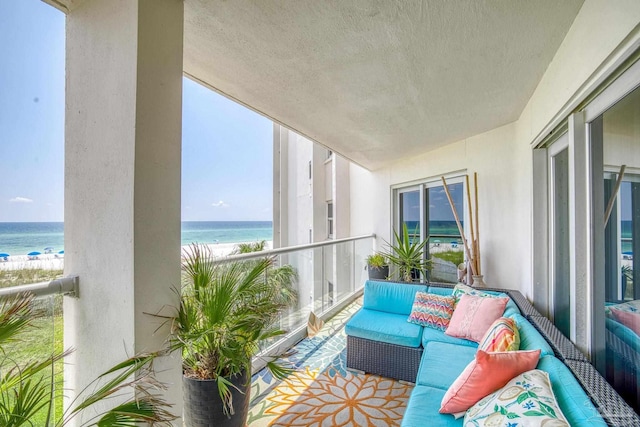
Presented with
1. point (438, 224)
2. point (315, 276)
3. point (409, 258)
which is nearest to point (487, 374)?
point (315, 276)

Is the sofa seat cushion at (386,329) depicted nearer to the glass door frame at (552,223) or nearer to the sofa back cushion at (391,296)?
the sofa back cushion at (391,296)

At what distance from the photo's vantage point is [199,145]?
23156 millimetres

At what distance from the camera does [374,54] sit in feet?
6.25

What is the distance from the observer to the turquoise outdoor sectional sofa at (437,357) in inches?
43.6

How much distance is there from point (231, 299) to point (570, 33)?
7.96 ft

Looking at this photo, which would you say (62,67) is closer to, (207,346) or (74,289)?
(74,289)

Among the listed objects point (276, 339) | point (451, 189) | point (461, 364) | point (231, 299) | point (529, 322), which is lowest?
point (276, 339)

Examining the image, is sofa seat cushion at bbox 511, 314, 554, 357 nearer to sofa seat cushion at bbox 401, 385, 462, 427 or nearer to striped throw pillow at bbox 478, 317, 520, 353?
striped throw pillow at bbox 478, 317, 520, 353

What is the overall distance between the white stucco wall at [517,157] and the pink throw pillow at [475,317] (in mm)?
600

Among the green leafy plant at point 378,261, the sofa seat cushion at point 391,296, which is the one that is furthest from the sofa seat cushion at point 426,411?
the green leafy plant at point 378,261

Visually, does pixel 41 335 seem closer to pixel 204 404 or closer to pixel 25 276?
pixel 25 276

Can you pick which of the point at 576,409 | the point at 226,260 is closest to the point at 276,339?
the point at 226,260

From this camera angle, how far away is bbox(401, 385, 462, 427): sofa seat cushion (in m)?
1.48

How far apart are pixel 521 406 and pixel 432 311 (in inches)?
64.7
